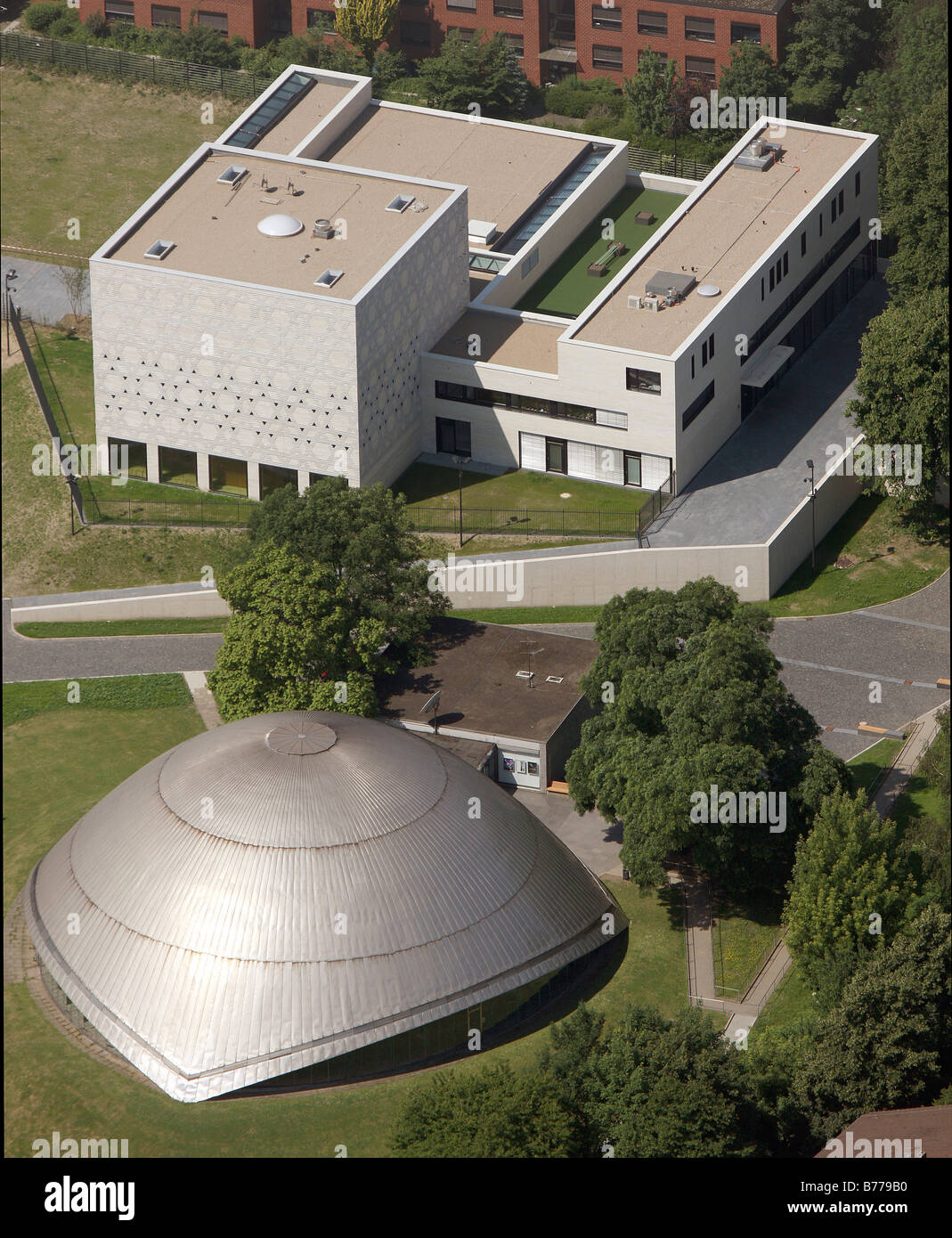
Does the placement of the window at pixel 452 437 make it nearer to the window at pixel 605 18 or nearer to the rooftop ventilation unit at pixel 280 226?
the rooftop ventilation unit at pixel 280 226

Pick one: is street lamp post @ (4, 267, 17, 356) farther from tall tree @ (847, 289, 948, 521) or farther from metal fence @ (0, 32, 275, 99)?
tall tree @ (847, 289, 948, 521)

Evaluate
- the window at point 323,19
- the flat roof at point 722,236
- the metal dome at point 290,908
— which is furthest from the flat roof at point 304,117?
the metal dome at point 290,908

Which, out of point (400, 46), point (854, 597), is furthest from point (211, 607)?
point (400, 46)

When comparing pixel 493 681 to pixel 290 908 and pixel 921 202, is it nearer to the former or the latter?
pixel 290 908

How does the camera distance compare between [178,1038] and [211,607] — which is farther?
[211,607]

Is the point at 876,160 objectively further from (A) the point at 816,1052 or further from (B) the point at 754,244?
(A) the point at 816,1052

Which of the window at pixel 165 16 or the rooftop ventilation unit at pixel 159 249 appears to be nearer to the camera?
the rooftop ventilation unit at pixel 159 249
